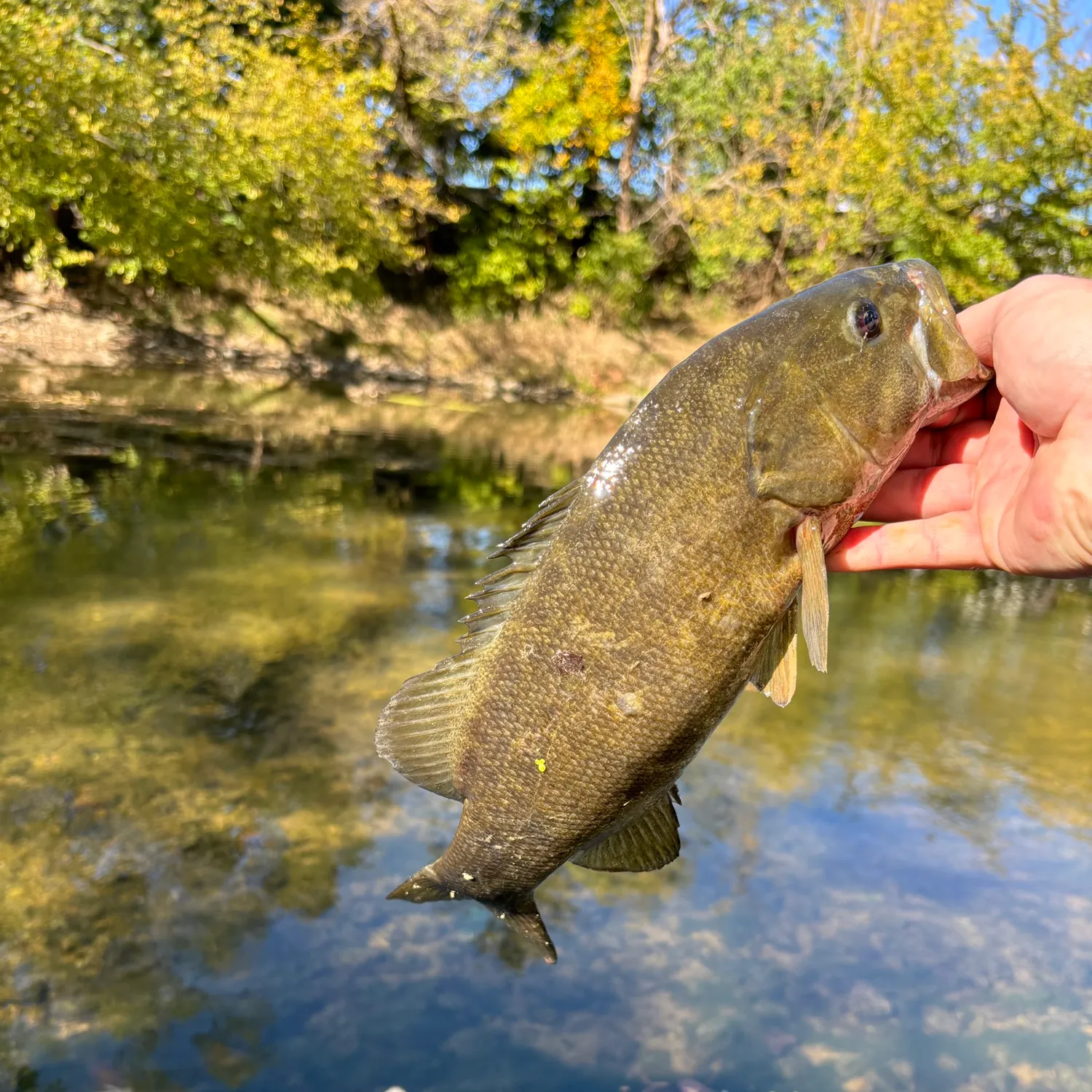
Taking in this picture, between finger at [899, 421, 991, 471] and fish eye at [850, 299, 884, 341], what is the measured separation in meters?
1.05

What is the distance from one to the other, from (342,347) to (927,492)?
27.6m

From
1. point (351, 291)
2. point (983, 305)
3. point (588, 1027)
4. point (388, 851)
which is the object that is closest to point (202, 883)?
point (388, 851)

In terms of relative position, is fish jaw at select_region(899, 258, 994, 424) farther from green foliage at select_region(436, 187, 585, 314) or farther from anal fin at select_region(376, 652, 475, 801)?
green foliage at select_region(436, 187, 585, 314)

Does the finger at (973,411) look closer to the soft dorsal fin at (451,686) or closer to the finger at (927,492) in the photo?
the finger at (927,492)

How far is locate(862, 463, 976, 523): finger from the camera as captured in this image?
3791 mm

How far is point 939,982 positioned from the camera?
15.5ft

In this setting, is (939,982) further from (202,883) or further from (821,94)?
(821,94)

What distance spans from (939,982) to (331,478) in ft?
37.4

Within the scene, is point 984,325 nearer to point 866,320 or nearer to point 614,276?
point 866,320

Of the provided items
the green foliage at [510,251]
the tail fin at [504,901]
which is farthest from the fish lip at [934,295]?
the green foliage at [510,251]

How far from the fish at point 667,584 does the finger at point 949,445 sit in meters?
0.92

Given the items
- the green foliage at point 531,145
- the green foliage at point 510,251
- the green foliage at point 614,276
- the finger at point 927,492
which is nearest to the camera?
the finger at point 927,492

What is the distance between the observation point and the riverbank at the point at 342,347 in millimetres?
25016

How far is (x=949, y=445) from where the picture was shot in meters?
3.89
